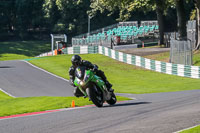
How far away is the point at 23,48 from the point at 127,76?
42.6m

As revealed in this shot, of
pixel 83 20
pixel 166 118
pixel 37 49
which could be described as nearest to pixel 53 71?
pixel 166 118

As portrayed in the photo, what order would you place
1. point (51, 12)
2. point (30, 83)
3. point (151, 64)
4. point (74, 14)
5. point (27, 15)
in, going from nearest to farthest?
1. point (30, 83)
2. point (151, 64)
3. point (74, 14)
4. point (51, 12)
5. point (27, 15)

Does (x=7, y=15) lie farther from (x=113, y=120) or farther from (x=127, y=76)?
(x=113, y=120)

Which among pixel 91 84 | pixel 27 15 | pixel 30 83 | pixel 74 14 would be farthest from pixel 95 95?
pixel 27 15

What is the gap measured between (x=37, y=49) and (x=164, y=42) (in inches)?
1053

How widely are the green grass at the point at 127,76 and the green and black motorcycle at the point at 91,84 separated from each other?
34.2ft

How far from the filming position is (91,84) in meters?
13.1

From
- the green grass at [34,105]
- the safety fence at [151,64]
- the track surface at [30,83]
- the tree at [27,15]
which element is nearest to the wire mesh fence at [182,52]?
the safety fence at [151,64]

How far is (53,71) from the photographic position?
35781 mm

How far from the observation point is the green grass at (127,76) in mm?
25594

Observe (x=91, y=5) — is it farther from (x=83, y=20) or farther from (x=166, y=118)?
(x=166, y=118)

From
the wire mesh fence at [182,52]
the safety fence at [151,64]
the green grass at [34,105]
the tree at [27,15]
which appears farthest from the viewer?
the tree at [27,15]

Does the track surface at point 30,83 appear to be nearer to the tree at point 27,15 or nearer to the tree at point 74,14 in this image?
the tree at point 74,14

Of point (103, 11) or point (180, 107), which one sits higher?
point (103, 11)
